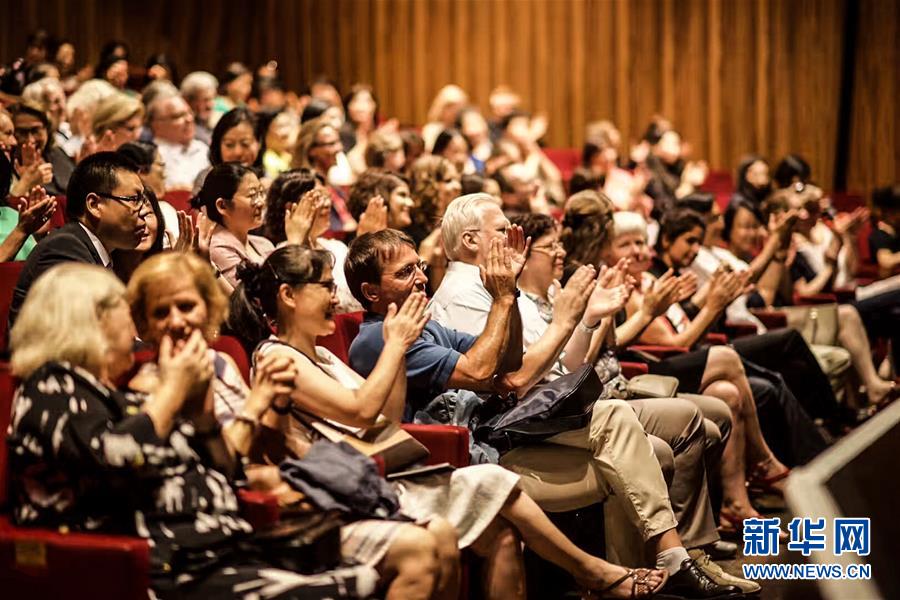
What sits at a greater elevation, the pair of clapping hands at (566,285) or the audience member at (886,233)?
the pair of clapping hands at (566,285)

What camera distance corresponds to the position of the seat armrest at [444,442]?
2807 millimetres

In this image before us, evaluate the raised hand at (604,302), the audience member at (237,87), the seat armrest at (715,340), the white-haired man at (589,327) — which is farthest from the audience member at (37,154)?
the audience member at (237,87)

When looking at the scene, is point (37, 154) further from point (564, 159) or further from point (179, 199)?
point (564, 159)

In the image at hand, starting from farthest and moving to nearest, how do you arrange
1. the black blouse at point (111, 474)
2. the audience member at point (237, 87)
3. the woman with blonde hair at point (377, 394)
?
1. the audience member at point (237, 87)
2. the woman with blonde hair at point (377, 394)
3. the black blouse at point (111, 474)

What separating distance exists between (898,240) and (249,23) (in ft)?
17.0

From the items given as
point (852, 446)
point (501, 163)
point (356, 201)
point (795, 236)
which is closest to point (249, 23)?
point (501, 163)

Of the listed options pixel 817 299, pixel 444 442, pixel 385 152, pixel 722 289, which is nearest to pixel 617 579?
pixel 444 442

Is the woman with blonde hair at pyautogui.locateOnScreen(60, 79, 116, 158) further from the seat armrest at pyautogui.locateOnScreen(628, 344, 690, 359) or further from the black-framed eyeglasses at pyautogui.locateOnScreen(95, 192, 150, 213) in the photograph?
the seat armrest at pyautogui.locateOnScreen(628, 344, 690, 359)

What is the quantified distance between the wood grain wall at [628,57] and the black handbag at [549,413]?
20.9ft

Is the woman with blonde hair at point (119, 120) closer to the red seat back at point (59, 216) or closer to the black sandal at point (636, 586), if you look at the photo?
the red seat back at point (59, 216)

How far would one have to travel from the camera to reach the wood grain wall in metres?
9.02

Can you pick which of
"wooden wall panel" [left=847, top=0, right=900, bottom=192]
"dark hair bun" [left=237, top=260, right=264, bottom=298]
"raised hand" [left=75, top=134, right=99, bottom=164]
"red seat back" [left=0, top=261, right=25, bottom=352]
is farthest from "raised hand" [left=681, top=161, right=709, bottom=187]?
"dark hair bun" [left=237, top=260, right=264, bottom=298]

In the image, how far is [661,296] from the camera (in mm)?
3736

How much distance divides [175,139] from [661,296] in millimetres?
2353
